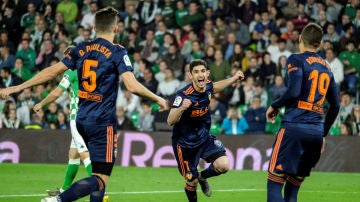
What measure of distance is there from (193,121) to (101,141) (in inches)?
117

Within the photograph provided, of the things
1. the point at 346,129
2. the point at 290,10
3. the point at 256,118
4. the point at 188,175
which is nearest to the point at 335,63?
the point at 346,129

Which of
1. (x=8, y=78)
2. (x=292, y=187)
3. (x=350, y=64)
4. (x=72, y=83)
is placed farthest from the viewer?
(x=8, y=78)

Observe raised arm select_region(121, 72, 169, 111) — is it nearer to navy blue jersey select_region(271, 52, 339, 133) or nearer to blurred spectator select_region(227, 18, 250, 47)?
navy blue jersey select_region(271, 52, 339, 133)

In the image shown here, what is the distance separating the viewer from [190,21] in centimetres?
2377

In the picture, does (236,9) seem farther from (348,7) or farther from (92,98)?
(92,98)

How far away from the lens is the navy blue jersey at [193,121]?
11.5 m

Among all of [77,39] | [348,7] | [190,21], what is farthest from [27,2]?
[348,7]

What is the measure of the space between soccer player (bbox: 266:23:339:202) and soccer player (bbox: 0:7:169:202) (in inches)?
65.2

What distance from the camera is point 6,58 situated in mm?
24109

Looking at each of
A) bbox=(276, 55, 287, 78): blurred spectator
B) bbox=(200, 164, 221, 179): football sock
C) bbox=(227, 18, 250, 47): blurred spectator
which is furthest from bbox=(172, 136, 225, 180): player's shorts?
bbox=(227, 18, 250, 47): blurred spectator

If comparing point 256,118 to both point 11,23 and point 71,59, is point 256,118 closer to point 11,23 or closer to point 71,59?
point 11,23

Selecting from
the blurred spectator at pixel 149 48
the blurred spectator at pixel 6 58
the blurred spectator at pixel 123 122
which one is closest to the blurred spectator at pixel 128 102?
the blurred spectator at pixel 123 122

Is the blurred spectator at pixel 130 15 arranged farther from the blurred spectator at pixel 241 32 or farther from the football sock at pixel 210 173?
the football sock at pixel 210 173

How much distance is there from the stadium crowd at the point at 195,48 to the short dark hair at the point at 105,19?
11.7 metres
